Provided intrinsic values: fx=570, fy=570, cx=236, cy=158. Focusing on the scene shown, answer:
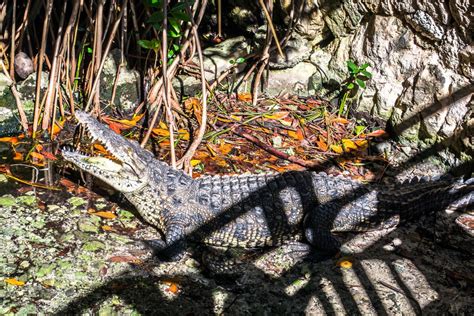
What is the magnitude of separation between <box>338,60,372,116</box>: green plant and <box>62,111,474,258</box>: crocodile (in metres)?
1.34

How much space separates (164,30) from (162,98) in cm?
74

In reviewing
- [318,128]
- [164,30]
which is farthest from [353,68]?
[164,30]

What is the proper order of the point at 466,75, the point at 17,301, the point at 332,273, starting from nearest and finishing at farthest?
1. the point at 17,301
2. the point at 332,273
3. the point at 466,75

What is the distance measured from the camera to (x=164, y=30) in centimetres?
409

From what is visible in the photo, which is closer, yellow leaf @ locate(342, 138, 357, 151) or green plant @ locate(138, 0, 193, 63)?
green plant @ locate(138, 0, 193, 63)

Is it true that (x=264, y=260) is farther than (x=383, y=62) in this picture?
No

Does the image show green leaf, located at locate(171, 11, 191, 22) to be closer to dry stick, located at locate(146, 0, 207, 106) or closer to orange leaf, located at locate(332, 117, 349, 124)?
dry stick, located at locate(146, 0, 207, 106)

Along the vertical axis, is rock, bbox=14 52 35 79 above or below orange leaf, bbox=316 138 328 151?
above

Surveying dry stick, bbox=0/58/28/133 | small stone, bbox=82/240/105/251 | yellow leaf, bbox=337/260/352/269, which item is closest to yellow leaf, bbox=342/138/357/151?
yellow leaf, bbox=337/260/352/269

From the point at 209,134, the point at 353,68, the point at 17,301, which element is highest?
the point at 353,68

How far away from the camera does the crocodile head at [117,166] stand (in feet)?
12.6

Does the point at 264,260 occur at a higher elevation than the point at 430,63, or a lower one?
lower

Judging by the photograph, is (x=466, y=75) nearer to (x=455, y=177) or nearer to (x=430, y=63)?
(x=430, y=63)

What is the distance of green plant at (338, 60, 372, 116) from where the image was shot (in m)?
4.99
